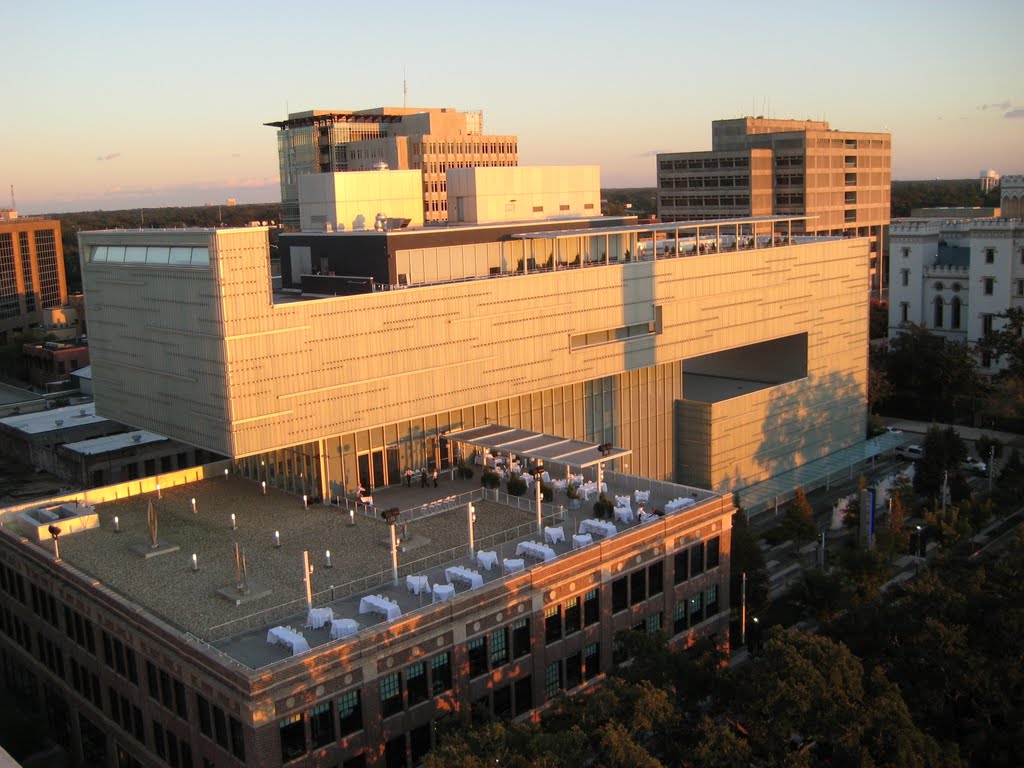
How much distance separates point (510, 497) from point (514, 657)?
435 inches

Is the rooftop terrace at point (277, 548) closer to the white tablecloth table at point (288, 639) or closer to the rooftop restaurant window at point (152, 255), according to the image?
the white tablecloth table at point (288, 639)

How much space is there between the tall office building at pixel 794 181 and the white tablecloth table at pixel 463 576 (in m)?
99.7

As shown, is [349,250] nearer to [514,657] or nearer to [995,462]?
[514,657]

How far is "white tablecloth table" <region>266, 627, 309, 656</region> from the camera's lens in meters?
31.8

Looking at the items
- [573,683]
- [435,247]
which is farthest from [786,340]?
[573,683]

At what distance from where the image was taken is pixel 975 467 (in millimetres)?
74188

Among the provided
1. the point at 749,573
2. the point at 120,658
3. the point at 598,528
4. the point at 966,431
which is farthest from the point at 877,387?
the point at 120,658

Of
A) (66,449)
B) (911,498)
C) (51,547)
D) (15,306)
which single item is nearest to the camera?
(51,547)

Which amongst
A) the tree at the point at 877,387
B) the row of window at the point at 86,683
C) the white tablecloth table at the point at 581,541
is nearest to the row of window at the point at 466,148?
the tree at the point at 877,387

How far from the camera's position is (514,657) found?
37.8 m

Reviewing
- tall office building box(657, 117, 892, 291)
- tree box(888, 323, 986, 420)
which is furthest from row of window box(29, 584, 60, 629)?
tall office building box(657, 117, 892, 291)

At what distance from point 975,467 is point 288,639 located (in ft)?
191

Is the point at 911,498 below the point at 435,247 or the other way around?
below

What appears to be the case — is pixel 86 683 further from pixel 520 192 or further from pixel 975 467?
pixel 975 467
